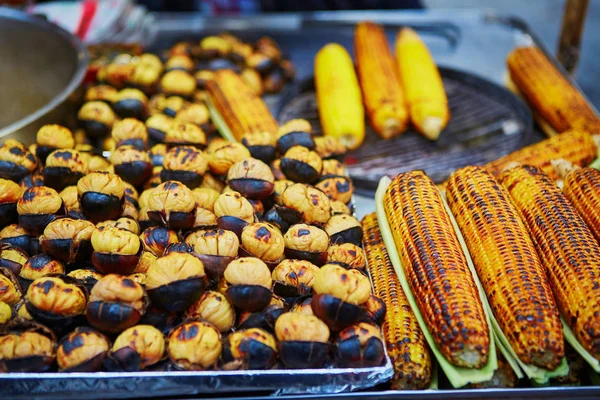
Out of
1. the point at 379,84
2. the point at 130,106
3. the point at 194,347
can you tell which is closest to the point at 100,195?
the point at 194,347

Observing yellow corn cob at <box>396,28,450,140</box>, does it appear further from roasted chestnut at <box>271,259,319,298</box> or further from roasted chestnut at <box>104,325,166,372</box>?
roasted chestnut at <box>104,325,166,372</box>

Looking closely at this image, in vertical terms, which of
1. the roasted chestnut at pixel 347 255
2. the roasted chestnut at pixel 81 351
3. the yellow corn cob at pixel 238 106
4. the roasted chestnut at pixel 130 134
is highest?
the roasted chestnut at pixel 130 134

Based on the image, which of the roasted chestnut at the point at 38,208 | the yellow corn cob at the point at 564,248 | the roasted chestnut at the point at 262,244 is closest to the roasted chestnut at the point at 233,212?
the roasted chestnut at the point at 262,244

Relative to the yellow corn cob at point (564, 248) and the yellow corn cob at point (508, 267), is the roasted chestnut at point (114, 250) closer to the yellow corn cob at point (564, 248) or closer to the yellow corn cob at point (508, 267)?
the yellow corn cob at point (508, 267)

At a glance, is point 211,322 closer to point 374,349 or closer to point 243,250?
point 243,250

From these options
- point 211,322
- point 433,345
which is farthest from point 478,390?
point 211,322

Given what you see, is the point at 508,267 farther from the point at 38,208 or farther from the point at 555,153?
the point at 38,208

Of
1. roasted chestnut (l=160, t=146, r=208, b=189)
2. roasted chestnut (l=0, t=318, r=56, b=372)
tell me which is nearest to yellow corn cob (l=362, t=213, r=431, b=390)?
roasted chestnut (l=160, t=146, r=208, b=189)
